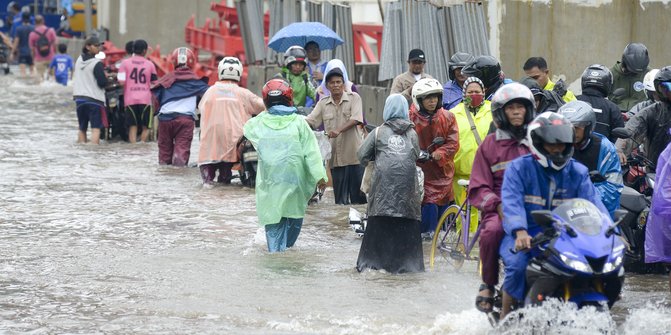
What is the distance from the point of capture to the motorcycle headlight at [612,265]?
7.12m

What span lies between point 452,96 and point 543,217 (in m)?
5.76

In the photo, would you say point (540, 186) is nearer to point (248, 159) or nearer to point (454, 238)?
point (454, 238)

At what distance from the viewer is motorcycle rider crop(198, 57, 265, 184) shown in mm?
16219

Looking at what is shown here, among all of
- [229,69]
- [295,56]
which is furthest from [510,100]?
[229,69]

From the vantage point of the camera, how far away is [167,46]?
127ft

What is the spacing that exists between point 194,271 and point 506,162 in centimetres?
344

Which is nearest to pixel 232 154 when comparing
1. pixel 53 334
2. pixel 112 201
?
pixel 112 201

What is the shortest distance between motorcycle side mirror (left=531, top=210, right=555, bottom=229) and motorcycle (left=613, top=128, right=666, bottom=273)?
9.86 ft

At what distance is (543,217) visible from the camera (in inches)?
288

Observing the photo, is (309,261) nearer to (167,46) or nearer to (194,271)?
(194,271)

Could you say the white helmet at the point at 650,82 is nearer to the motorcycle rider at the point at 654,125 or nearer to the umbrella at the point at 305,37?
the motorcycle rider at the point at 654,125

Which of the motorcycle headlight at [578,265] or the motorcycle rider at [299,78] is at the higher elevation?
the motorcycle rider at [299,78]

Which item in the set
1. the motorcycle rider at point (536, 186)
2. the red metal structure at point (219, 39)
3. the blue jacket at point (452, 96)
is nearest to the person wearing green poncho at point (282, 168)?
the blue jacket at point (452, 96)

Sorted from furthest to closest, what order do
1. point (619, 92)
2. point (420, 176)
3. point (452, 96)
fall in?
point (452, 96) → point (619, 92) → point (420, 176)
